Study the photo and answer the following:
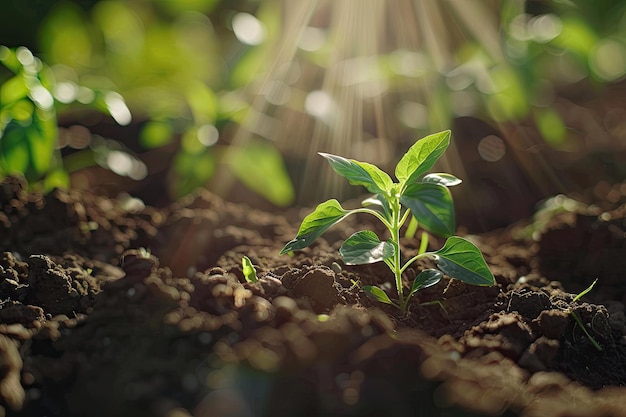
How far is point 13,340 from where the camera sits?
1427mm

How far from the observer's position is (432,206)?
155 cm

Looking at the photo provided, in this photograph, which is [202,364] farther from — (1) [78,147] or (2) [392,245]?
(1) [78,147]

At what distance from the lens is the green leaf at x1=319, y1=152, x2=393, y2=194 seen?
1.62 meters

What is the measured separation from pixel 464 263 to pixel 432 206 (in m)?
0.17

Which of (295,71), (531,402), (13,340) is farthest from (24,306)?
(295,71)

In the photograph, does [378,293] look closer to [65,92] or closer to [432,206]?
[432,206]

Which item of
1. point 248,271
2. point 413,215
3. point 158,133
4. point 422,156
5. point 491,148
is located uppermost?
point 422,156

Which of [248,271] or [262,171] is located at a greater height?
[248,271]

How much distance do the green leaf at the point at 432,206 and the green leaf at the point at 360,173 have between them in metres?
0.07

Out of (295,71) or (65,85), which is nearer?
(65,85)

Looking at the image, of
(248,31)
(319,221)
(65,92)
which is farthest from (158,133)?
(319,221)

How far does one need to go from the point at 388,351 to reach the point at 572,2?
3.15 metres

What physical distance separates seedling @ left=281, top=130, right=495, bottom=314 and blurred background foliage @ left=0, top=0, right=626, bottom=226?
4.11ft

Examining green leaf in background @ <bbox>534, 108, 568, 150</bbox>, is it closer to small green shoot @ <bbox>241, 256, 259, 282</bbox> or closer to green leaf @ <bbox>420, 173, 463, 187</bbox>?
green leaf @ <bbox>420, 173, 463, 187</bbox>
